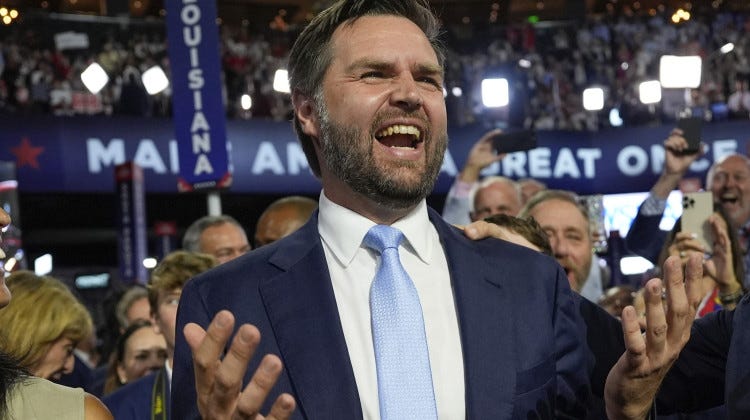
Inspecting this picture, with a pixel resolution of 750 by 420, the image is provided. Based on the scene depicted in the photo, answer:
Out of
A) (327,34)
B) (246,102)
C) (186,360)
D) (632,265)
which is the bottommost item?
(632,265)

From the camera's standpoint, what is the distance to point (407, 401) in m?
2.01

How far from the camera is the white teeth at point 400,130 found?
7.21ft

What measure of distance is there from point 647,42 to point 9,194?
35.7 ft

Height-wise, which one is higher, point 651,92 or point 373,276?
point 651,92

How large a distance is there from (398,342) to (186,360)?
369mm

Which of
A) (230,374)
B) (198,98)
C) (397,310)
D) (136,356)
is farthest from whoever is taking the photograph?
(198,98)

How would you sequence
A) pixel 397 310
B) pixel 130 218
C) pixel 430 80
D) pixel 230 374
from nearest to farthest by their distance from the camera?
1. pixel 230 374
2. pixel 397 310
3. pixel 430 80
4. pixel 130 218

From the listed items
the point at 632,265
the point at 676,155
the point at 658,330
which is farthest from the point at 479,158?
the point at 632,265

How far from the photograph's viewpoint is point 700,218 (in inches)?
163

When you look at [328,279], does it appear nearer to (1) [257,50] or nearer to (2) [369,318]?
(2) [369,318]

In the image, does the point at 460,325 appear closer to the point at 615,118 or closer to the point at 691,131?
the point at 691,131

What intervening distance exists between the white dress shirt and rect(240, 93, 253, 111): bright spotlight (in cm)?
1412

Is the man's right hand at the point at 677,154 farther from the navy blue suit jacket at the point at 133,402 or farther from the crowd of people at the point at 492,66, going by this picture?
the crowd of people at the point at 492,66

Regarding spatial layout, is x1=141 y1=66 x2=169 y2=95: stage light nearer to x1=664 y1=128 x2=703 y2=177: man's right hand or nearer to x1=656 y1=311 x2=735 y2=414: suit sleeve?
x1=664 y1=128 x2=703 y2=177: man's right hand
